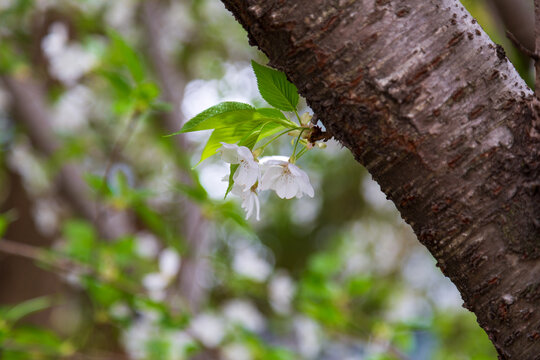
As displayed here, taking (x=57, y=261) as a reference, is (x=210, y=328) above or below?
below

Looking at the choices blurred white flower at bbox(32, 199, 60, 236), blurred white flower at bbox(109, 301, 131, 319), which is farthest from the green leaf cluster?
blurred white flower at bbox(32, 199, 60, 236)

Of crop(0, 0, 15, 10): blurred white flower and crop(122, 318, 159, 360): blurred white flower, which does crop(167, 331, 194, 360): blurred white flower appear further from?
A: crop(0, 0, 15, 10): blurred white flower

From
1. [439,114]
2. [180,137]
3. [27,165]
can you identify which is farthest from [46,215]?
[439,114]

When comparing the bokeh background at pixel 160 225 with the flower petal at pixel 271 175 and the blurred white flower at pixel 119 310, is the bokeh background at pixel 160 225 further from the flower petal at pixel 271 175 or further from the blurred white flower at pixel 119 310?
the flower petal at pixel 271 175

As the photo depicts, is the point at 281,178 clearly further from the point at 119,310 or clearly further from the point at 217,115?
the point at 119,310

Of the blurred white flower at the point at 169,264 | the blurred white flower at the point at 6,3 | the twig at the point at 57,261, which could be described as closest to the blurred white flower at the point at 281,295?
the blurred white flower at the point at 169,264

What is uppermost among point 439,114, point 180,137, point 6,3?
point 6,3

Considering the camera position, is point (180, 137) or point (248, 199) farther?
point (180, 137)

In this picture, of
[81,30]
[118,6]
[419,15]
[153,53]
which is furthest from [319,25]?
[81,30]
